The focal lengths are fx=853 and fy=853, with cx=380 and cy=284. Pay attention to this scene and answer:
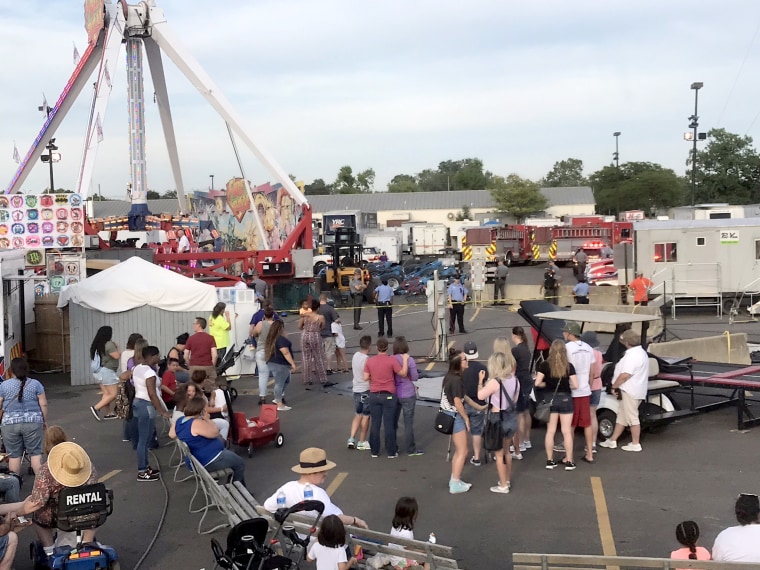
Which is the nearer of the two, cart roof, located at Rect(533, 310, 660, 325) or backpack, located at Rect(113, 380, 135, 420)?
backpack, located at Rect(113, 380, 135, 420)

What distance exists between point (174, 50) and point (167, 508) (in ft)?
89.0

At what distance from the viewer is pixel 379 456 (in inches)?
432

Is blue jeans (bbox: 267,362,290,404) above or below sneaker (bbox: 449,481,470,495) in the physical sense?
above

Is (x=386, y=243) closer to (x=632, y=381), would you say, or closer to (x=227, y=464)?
(x=632, y=381)

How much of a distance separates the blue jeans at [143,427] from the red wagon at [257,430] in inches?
44.6

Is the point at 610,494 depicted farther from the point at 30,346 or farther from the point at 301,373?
the point at 30,346

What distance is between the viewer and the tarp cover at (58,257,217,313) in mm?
16562

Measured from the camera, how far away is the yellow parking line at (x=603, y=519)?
7527 millimetres

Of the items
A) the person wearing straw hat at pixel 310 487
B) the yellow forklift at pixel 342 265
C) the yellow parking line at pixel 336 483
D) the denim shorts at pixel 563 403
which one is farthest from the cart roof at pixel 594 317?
the yellow forklift at pixel 342 265

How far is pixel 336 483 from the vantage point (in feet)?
32.2

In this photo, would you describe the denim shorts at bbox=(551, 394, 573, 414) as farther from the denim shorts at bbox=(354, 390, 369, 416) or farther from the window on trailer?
the window on trailer

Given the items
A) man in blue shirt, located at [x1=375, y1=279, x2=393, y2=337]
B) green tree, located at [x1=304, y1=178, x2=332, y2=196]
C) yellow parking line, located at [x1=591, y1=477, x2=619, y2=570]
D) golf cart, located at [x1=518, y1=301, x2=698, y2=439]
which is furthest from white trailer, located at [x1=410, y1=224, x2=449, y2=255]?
green tree, located at [x1=304, y1=178, x2=332, y2=196]

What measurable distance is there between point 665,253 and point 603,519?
18.7 meters

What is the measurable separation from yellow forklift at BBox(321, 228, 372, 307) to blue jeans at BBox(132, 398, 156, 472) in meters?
18.5
